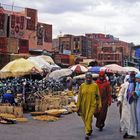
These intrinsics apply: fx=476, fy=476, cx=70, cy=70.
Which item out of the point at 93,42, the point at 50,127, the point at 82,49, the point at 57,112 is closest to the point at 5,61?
the point at 57,112

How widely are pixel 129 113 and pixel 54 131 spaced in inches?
88.7

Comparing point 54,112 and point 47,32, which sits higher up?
point 47,32

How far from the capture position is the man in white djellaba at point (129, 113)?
11.1 meters

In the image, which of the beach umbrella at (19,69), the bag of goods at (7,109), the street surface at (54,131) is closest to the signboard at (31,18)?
the beach umbrella at (19,69)

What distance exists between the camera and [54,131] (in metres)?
12.4

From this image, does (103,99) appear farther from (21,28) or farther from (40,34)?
(40,34)

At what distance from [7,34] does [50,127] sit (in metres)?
20.8

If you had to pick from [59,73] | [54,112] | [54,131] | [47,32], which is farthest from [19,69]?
[47,32]

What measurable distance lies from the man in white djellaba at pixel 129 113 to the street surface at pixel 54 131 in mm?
250

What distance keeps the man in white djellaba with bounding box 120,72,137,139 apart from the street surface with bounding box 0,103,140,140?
0.82 feet

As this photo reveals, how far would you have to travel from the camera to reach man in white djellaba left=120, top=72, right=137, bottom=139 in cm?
1109

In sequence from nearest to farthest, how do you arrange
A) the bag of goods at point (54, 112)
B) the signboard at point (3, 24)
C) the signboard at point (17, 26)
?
1. the bag of goods at point (54, 112)
2. the signboard at point (3, 24)
3. the signboard at point (17, 26)

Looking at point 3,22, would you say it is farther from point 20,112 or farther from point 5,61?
point 20,112

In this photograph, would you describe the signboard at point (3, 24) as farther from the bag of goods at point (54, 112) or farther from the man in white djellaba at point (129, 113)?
the man in white djellaba at point (129, 113)
